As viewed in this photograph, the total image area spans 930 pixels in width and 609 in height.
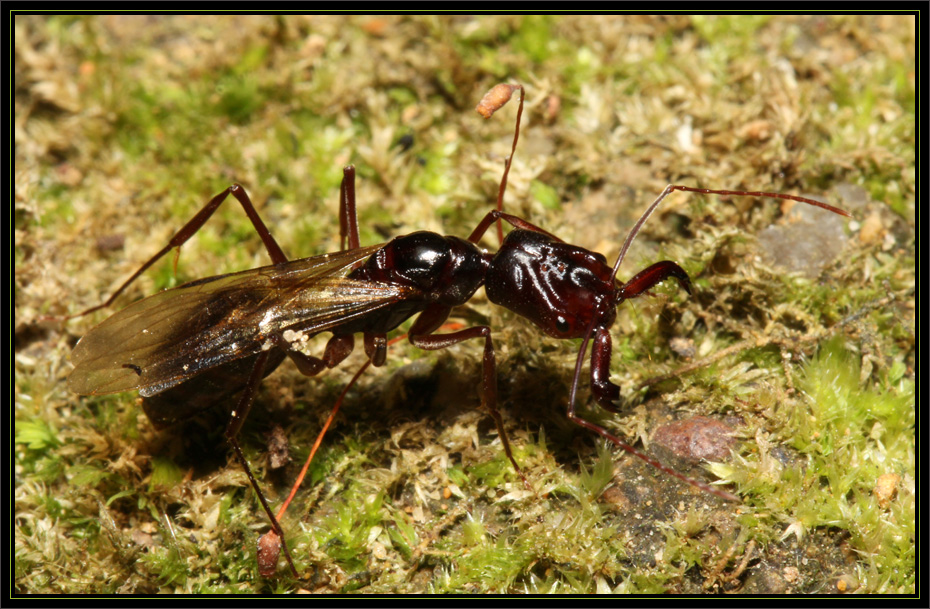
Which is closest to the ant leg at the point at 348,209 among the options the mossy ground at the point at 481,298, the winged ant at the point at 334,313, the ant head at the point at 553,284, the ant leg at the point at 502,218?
the winged ant at the point at 334,313

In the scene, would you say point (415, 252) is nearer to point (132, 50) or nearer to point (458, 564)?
point (458, 564)

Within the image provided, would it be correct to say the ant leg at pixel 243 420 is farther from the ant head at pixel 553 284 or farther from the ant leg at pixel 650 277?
the ant leg at pixel 650 277

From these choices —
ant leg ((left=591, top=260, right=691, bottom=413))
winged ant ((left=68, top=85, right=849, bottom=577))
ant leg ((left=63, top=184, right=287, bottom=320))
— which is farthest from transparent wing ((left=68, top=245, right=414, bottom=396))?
ant leg ((left=591, top=260, right=691, bottom=413))

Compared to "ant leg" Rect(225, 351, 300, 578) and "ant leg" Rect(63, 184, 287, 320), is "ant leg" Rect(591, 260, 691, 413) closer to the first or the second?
"ant leg" Rect(225, 351, 300, 578)

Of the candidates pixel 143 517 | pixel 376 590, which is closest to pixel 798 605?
pixel 376 590

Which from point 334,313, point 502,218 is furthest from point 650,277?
point 334,313

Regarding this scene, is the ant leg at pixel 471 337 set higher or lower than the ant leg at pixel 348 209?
lower

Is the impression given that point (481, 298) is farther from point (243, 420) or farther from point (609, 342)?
point (243, 420)
